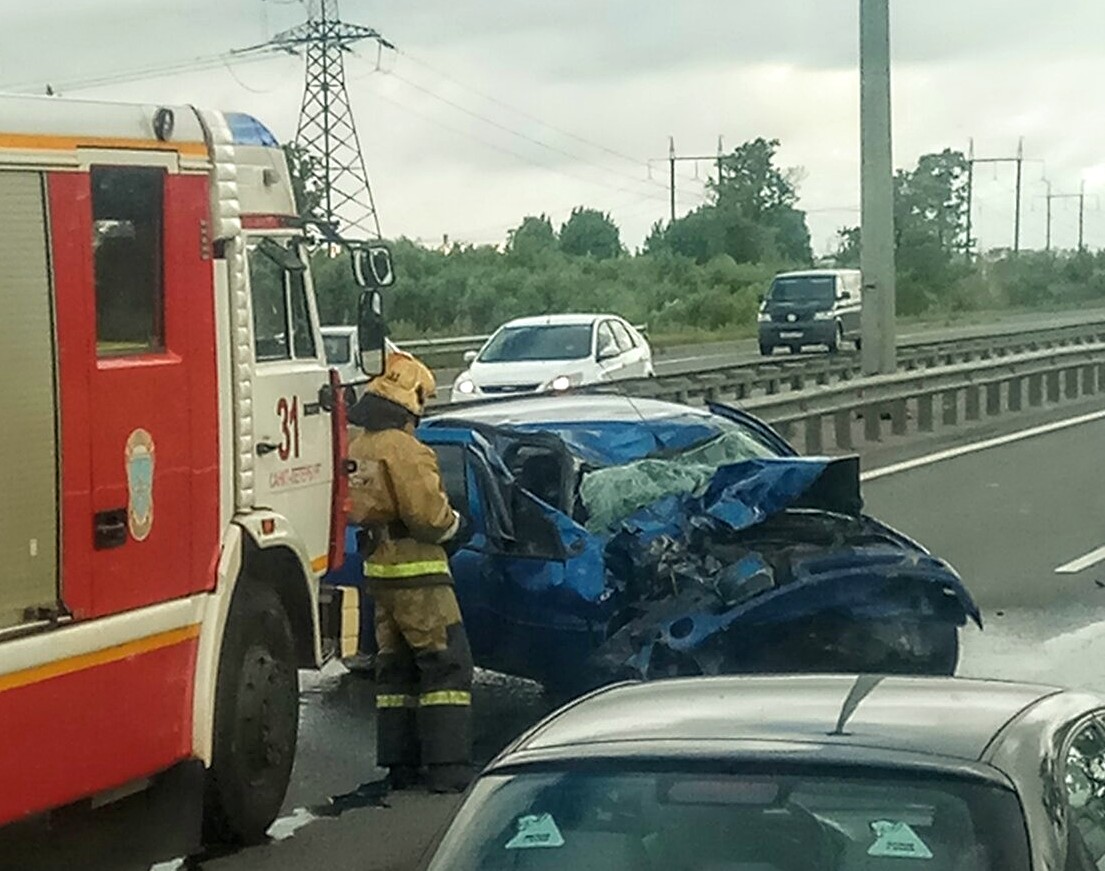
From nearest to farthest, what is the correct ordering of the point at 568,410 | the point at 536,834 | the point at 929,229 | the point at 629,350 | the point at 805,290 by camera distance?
the point at 536,834, the point at 568,410, the point at 629,350, the point at 805,290, the point at 929,229

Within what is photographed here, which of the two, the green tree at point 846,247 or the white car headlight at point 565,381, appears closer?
the white car headlight at point 565,381

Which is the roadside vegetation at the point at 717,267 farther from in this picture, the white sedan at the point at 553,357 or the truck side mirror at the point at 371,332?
the truck side mirror at the point at 371,332

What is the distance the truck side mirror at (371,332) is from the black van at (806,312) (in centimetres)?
3946

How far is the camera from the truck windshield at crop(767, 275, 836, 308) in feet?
160

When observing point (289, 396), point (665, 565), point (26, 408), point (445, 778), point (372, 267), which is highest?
point (372, 267)

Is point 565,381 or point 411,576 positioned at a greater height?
point 411,576

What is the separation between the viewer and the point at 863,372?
26812mm

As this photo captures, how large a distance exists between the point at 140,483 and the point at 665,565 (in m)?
3.48

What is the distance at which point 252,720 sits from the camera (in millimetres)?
8414

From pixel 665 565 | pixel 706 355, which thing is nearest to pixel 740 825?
pixel 665 565

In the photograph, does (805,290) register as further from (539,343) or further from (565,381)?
(565,381)

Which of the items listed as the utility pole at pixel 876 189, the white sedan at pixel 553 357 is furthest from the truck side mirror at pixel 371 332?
the utility pole at pixel 876 189

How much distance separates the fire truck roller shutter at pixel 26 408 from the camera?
22.2 ft

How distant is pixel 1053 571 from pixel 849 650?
5.51m
